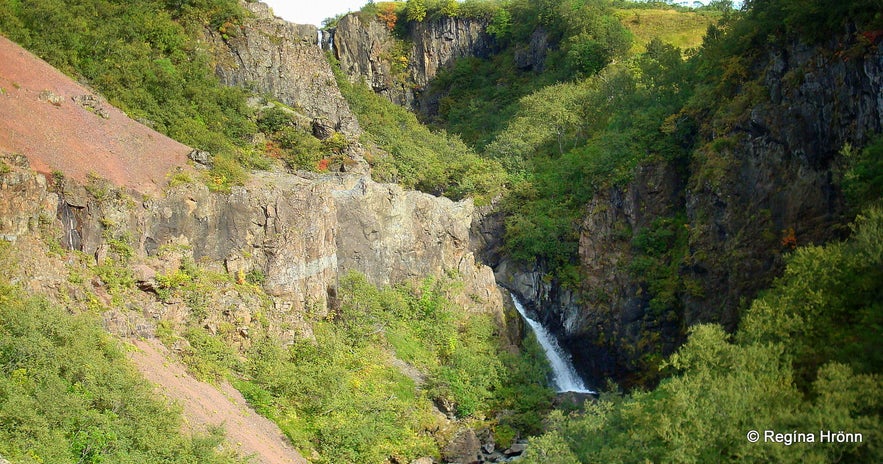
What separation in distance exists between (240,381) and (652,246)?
23.7 m

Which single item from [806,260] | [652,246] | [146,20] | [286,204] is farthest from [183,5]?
[806,260]

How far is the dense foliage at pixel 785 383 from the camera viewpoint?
21.4 m

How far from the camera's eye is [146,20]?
176 feet

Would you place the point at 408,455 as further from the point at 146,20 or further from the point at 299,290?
the point at 146,20

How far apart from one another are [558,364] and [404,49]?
49.8m

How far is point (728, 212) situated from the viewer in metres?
38.9

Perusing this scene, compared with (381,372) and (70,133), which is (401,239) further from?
(70,133)

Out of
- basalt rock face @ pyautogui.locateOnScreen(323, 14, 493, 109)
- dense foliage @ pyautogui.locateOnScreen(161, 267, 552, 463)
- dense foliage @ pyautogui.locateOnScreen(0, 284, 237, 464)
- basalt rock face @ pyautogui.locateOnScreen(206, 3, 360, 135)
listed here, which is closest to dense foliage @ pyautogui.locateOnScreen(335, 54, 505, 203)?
basalt rock face @ pyautogui.locateOnScreen(206, 3, 360, 135)

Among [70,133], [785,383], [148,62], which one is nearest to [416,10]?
[148,62]

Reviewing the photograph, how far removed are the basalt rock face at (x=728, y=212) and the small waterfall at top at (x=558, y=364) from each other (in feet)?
2.29

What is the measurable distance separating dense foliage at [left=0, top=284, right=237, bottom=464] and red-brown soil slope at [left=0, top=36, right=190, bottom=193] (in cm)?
911

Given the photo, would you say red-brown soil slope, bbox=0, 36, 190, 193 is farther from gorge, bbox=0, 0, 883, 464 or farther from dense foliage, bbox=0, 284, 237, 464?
dense foliage, bbox=0, 284, 237, 464

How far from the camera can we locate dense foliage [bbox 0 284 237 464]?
24.7 m

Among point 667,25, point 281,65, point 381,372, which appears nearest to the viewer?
point 381,372
